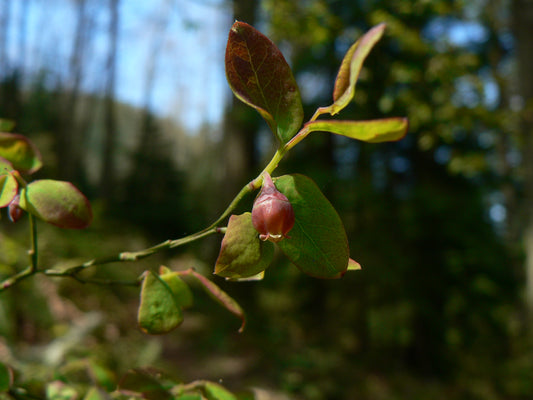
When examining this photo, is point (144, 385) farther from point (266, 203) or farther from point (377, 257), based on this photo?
point (377, 257)

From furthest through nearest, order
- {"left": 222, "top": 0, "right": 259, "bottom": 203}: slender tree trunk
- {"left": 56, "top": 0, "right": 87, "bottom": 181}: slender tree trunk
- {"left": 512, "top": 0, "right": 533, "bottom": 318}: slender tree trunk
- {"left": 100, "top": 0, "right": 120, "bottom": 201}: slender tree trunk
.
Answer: {"left": 56, "top": 0, "right": 87, "bottom": 181}: slender tree trunk → {"left": 100, "top": 0, "right": 120, "bottom": 201}: slender tree trunk → {"left": 222, "top": 0, "right": 259, "bottom": 203}: slender tree trunk → {"left": 512, "top": 0, "right": 533, "bottom": 318}: slender tree trunk

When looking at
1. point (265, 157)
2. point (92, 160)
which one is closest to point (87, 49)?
point (92, 160)

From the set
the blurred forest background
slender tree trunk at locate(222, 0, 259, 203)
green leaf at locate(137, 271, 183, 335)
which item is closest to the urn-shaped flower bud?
green leaf at locate(137, 271, 183, 335)

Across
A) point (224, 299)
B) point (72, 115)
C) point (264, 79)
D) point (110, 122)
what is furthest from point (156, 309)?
point (72, 115)

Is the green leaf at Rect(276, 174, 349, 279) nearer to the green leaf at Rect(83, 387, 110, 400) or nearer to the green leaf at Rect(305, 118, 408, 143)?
the green leaf at Rect(305, 118, 408, 143)

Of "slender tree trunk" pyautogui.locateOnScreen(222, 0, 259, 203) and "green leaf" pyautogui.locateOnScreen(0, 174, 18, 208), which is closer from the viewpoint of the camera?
"green leaf" pyautogui.locateOnScreen(0, 174, 18, 208)

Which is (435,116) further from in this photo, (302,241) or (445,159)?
(302,241)
